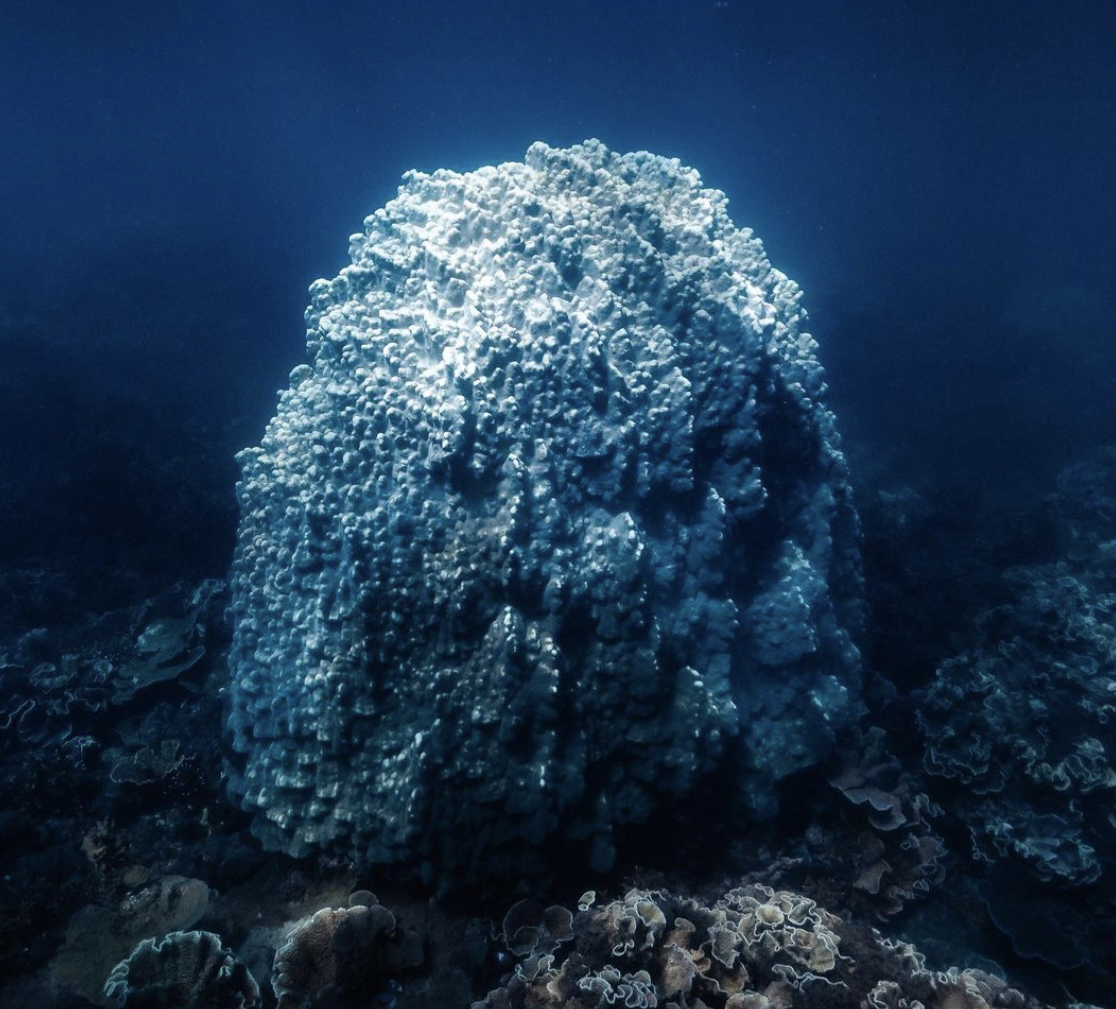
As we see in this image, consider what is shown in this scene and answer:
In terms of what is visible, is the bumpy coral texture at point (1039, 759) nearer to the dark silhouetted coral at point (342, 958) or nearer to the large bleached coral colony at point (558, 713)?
the large bleached coral colony at point (558, 713)

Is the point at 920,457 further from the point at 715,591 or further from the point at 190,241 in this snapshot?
the point at 190,241

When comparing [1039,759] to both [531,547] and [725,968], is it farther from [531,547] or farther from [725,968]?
[531,547]

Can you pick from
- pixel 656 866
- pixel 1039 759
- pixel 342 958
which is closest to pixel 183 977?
pixel 342 958

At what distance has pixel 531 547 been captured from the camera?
411cm

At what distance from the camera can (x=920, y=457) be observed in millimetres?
14617

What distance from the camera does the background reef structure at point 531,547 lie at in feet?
13.2

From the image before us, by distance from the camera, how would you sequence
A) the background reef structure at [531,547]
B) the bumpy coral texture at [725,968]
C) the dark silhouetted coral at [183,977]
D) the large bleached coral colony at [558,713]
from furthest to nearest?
the background reef structure at [531,547] → the large bleached coral colony at [558,713] → the dark silhouetted coral at [183,977] → the bumpy coral texture at [725,968]

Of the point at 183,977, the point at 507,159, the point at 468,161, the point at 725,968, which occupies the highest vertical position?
the point at 468,161

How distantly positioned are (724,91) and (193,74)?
189 feet

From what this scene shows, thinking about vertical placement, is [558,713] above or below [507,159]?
below

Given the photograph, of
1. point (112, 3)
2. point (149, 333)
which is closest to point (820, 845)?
point (149, 333)

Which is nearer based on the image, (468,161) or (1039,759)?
(1039,759)

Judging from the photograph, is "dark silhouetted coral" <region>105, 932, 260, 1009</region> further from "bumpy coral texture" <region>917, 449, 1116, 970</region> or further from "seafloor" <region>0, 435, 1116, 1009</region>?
"bumpy coral texture" <region>917, 449, 1116, 970</region>

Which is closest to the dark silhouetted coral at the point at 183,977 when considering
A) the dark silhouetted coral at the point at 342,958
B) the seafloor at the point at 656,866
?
the seafloor at the point at 656,866
